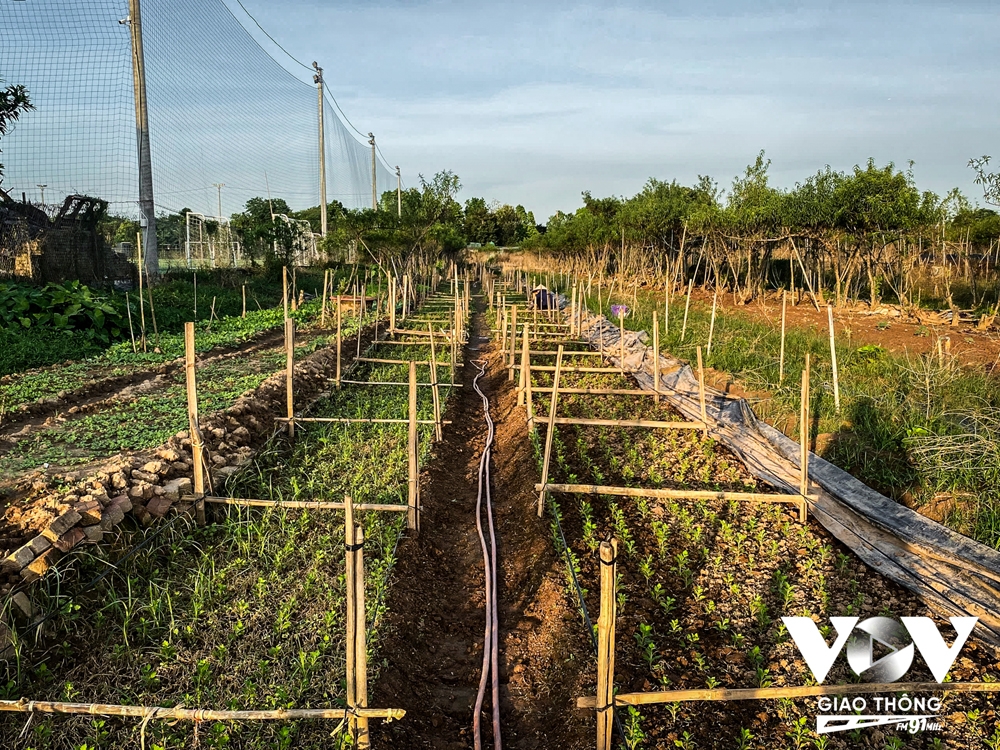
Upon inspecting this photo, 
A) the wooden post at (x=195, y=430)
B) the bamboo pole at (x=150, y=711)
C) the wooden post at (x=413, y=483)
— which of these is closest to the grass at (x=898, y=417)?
the wooden post at (x=413, y=483)

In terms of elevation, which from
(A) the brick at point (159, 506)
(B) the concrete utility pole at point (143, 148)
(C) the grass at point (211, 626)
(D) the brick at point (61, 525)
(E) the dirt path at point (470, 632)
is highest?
(B) the concrete utility pole at point (143, 148)

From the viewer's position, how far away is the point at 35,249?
44.2 ft

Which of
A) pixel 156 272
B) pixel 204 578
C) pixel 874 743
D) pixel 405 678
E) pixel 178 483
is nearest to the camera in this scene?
pixel 874 743

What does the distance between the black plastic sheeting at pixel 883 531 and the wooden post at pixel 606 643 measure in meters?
2.60

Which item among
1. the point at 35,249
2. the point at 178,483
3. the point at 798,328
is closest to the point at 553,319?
the point at 798,328

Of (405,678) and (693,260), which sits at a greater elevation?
(693,260)

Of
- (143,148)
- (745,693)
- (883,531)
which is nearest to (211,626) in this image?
(745,693)

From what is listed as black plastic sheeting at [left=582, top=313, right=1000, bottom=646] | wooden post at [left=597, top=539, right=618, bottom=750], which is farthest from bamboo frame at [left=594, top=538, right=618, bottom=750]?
black plastic sheeting at [left=582, top=313, right=1000, bottom=646]

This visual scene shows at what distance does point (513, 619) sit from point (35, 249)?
45.2 feet

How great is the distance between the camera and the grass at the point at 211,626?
3.08 meters

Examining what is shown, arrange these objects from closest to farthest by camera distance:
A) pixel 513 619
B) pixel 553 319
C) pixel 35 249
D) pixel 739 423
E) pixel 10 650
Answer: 1. pixel 10 650
2. pixel 513 619
3. pixel 739 423
4. pixel 35 249
5. pixel 553 319

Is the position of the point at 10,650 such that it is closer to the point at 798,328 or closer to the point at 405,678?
the point at 405,678

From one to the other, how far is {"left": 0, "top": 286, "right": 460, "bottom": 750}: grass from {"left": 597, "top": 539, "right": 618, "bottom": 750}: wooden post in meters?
1.19

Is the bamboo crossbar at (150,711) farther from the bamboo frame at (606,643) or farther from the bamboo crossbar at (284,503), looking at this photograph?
the bamboo crossbar at (284,503)
